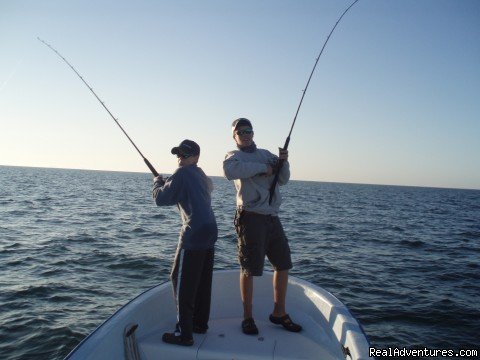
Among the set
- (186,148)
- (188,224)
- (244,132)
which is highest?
(244,132)

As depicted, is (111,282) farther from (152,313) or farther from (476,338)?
(476,338)

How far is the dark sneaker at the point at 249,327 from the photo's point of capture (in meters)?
3.56

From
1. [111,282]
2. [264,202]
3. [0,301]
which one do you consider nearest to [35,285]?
[0,301]

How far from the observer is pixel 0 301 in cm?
642

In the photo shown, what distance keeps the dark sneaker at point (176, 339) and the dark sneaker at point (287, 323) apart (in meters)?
0.94

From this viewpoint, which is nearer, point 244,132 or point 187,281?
point 187,281

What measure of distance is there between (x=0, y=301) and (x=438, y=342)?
7.15 meters

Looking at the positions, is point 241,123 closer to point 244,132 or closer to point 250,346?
point 244,132

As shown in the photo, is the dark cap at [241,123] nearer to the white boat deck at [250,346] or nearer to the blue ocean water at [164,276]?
the white boat deck at [250,346]

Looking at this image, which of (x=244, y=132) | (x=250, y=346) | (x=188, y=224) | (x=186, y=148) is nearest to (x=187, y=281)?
(x=188, y=224)

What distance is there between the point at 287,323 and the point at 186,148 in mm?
1953

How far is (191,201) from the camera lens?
3131 mm

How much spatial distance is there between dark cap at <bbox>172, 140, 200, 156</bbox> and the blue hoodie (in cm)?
13

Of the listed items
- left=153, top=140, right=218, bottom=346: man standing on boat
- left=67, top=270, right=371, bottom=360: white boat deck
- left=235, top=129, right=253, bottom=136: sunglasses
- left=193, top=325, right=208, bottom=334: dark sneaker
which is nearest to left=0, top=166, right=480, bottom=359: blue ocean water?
left=67, top=270, right=371, bottom=360: white boat deck
